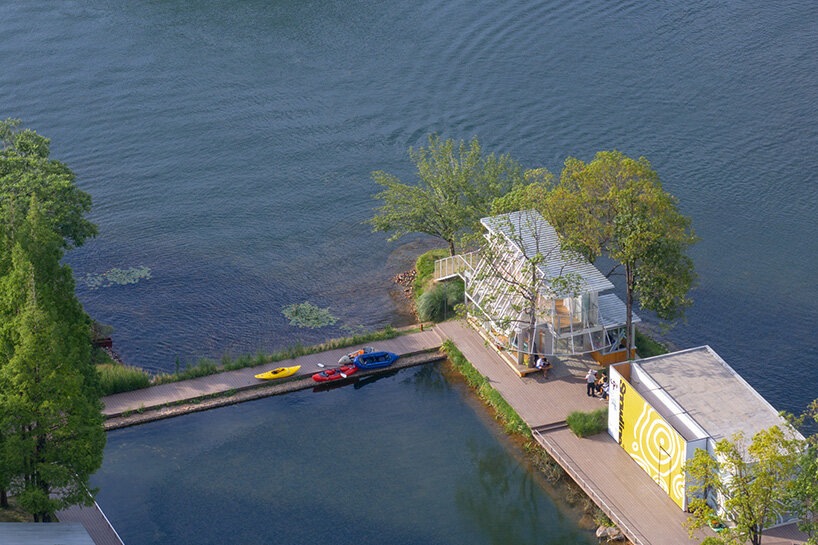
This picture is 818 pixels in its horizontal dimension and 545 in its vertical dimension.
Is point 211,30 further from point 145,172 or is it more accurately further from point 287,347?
point 287,347

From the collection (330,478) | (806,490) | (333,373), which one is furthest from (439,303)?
(806,490)

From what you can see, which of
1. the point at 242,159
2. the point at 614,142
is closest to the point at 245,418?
the point at 242,159

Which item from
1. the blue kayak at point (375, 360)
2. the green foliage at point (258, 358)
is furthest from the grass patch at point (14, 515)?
the blue kayak at point (375, 360)

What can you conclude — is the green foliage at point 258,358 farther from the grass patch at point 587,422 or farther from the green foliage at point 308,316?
the grass patch at point 587,422

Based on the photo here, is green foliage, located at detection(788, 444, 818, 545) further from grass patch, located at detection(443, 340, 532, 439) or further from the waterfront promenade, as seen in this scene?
grass patch, located at detection(443, 340, 532, 439)

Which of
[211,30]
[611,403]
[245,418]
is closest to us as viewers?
[611,403]

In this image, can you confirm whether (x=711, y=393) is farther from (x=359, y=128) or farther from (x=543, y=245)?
(x=359, y=128)

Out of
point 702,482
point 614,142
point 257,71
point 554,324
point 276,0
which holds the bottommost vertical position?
point 702,482
